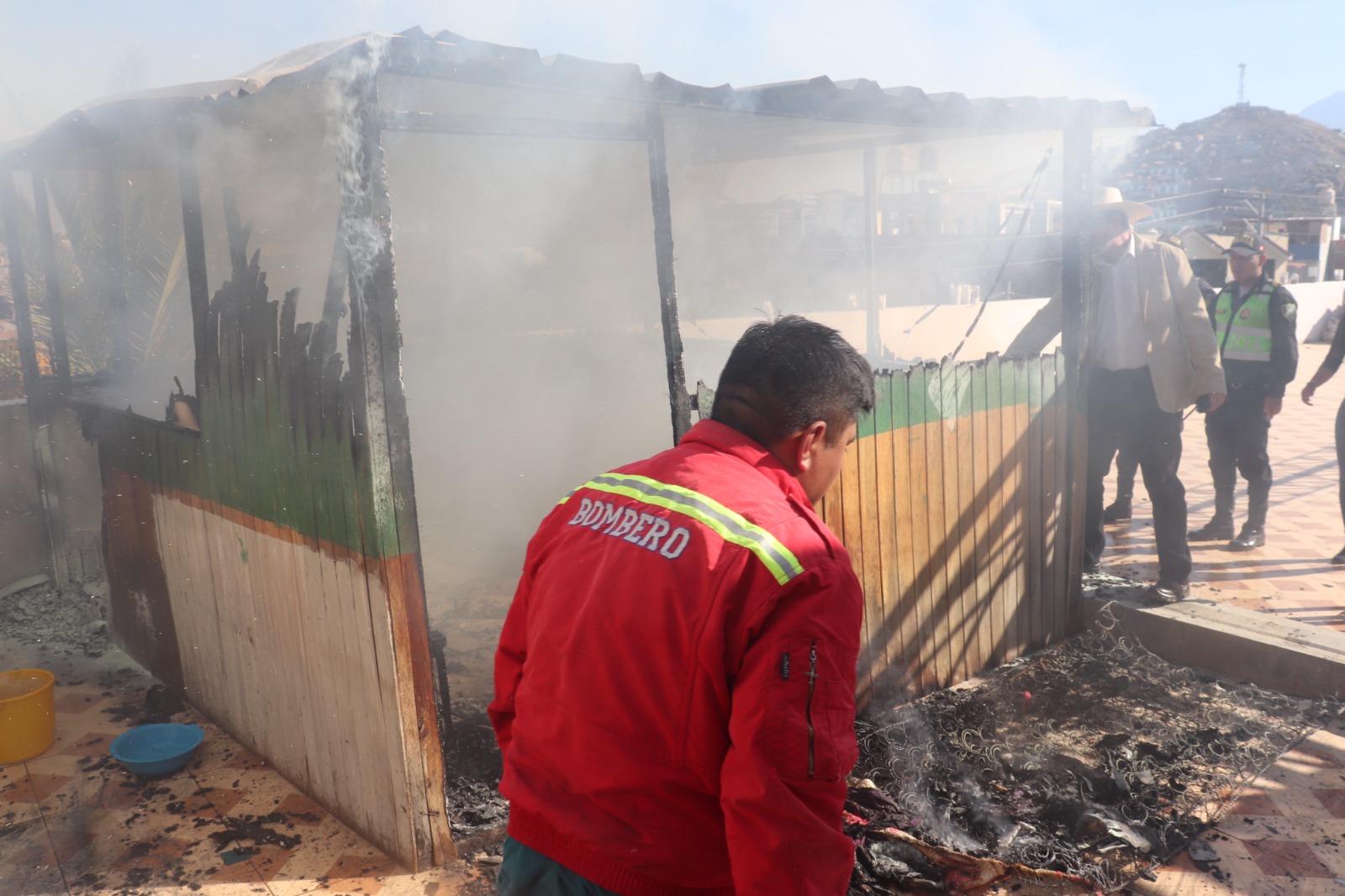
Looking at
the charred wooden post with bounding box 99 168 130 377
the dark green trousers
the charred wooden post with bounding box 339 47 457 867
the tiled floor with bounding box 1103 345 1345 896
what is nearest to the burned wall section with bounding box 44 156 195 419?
the charred wooden post with bounding box 99 168 130 377

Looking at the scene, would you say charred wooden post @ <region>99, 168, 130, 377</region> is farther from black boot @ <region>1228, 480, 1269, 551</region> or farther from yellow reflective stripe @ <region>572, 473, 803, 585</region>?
black boot @ <region>1228, 480, 1269, 551</region>

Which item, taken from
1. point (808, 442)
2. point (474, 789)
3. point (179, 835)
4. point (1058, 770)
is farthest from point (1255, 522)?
point (179, 835)

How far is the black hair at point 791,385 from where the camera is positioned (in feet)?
5.60

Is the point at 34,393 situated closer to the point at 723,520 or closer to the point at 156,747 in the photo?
the point at 156,747

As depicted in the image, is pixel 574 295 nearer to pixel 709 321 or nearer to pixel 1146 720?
pixel 709 321

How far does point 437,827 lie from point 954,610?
9.25 ft

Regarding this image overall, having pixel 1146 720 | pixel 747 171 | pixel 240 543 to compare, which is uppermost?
pixel 747 171

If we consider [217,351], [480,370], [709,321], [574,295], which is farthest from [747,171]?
[217,351]

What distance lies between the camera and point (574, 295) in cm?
1030

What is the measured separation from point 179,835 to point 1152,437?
5452 mm

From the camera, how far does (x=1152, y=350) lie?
526 centimetres

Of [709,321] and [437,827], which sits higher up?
[709,321]

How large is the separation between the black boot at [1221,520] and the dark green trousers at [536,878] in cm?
681

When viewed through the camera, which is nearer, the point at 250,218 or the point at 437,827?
the point at 437,827
